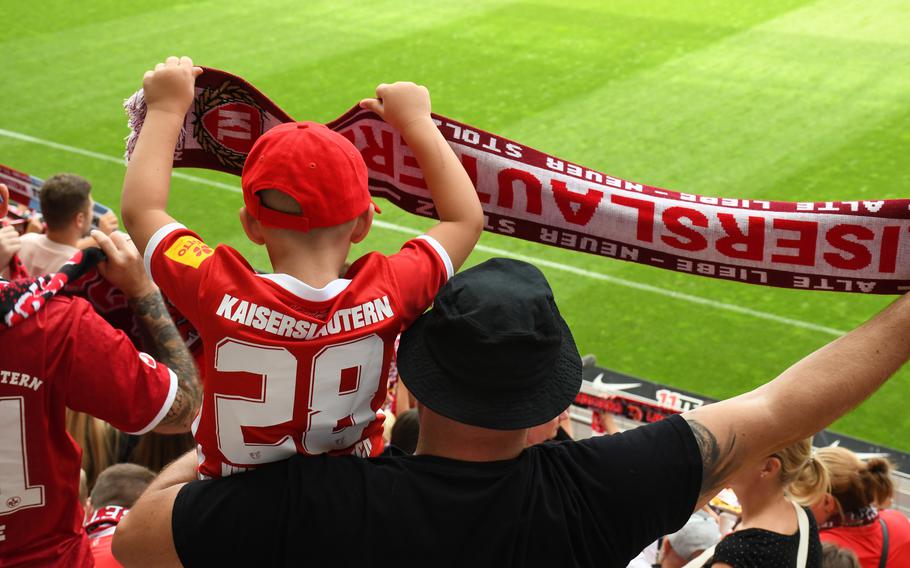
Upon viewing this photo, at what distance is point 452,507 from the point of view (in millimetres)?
1674

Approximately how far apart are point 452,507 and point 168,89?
1.09 metres

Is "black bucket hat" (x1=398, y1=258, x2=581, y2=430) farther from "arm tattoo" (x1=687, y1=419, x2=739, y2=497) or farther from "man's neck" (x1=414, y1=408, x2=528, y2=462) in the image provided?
"arm tattoo" (x1=687, y1=419, x2=739, y2=497)

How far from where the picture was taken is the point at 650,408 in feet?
15.5

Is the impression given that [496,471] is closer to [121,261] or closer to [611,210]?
[611,210]

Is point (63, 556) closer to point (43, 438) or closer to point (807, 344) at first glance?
point (43, 438)

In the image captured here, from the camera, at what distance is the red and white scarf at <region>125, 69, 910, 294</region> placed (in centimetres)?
214

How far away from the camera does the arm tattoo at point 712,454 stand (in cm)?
174

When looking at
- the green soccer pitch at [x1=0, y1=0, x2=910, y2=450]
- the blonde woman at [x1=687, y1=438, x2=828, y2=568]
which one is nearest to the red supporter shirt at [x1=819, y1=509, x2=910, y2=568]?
the blonde woman at [x1=687, y1=438, x2=828, y2=568]

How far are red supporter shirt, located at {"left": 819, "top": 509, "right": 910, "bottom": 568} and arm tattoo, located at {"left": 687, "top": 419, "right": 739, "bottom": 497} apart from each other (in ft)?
7.48

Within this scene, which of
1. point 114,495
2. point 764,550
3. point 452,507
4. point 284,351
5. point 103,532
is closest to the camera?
point 452,507

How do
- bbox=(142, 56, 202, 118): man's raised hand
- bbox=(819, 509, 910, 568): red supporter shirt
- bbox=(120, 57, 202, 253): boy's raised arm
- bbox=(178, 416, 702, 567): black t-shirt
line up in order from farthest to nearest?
bbox=(819, 509, 910, 568): red supporter shirt → bbox=(142, 56, 202, 118): man's raised hand → bbox=(120, 57, 202, 253): boy's raised arm → bbox=(178, 416, 702, 567): black t-shirt

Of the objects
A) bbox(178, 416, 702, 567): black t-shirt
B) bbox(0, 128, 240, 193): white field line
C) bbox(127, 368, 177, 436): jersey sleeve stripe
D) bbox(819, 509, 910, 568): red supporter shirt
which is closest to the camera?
bbox(178, 416, 702, 567): black t-shirt

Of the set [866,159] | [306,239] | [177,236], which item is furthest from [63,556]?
[866,159]

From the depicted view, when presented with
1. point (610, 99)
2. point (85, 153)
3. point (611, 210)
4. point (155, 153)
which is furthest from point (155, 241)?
point (610, 99)
